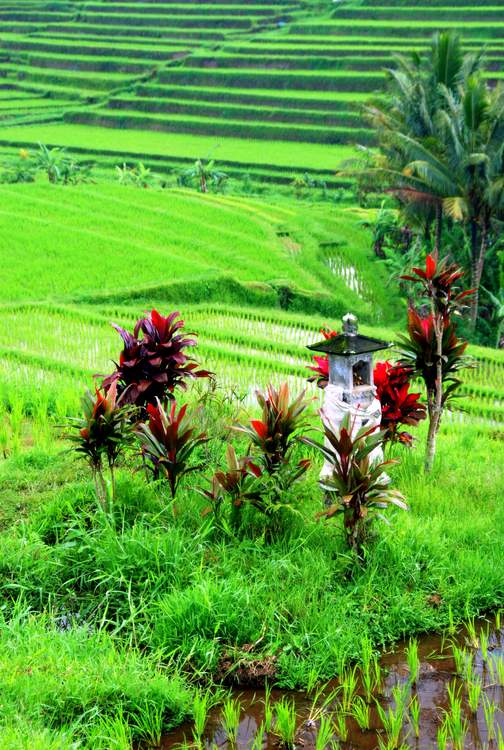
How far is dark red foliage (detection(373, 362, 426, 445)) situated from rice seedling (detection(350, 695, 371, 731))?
6.50 feet

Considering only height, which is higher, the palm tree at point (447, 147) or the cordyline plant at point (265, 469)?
the palm tree at point (447, 147)

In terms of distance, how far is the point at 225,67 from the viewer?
3162 cm

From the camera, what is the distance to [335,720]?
3607 mm

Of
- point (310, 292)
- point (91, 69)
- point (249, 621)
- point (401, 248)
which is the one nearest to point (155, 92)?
point (91, 69)

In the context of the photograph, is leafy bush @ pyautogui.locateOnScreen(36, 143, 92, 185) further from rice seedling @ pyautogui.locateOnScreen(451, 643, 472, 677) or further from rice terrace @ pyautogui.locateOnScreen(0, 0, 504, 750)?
rice seedling @ pyautogui.locateOnScreen(451, 643, 472, 677)

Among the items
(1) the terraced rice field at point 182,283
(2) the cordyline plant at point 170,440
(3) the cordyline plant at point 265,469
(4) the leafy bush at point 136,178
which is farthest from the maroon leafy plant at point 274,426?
(4) the leafy bush at point 136,178

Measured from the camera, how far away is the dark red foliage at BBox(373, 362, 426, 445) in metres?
5.41

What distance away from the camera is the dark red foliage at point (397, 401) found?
5414mm

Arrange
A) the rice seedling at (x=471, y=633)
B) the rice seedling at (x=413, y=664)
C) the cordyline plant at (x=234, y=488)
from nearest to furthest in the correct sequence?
the rice seedling at (x=413, y=664) → the rice seedling at (x=471, y=633) → the cordyline plant at (x=234, y=488)

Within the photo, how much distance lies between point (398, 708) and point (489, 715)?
13.5 inches

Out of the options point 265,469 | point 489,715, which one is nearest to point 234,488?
point 265,469

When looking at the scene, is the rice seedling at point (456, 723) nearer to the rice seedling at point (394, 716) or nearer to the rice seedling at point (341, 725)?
the rice seedling at point (394, 716)

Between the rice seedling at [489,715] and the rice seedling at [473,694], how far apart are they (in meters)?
0.03

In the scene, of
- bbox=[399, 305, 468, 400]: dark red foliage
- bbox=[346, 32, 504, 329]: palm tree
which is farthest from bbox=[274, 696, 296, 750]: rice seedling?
bbox=[346, 32, 504, 329]: palm tree
